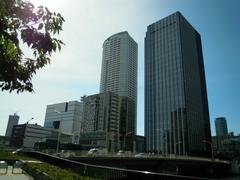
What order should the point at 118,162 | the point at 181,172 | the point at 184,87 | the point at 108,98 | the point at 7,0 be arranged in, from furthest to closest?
1. the point at 108,98
2. the point at 184,87
3. the point at 181,172
4. the point at 118,162
5. the point at 7,0

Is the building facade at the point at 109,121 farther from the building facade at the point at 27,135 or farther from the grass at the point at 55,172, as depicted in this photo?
the grass at the point at 55,172

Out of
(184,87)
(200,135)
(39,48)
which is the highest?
(184,87)

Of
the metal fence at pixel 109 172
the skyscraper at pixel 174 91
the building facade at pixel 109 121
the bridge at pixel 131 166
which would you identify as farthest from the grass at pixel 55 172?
the skyscraper at pixel 174 91

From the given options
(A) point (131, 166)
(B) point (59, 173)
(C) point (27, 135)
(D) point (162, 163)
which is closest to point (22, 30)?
(B) point (59, 173)

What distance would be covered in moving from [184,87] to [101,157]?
12174cm

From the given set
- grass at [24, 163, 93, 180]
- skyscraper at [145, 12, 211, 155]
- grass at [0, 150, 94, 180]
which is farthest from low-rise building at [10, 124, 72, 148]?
grass at [24, 163, 93, 180]

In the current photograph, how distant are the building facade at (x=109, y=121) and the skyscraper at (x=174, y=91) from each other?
1765 centimetres

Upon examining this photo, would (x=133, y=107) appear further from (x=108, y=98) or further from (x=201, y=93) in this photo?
(x=201, y=93)

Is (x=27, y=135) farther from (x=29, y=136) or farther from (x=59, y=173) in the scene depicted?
(x=59, y=173)

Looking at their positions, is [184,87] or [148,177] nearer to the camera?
[148,177]

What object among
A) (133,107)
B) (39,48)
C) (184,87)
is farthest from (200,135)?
(39,48)

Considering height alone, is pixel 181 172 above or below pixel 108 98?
below

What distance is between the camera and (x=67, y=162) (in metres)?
20.5

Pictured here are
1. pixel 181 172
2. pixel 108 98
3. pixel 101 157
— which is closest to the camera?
pixel 101 157
